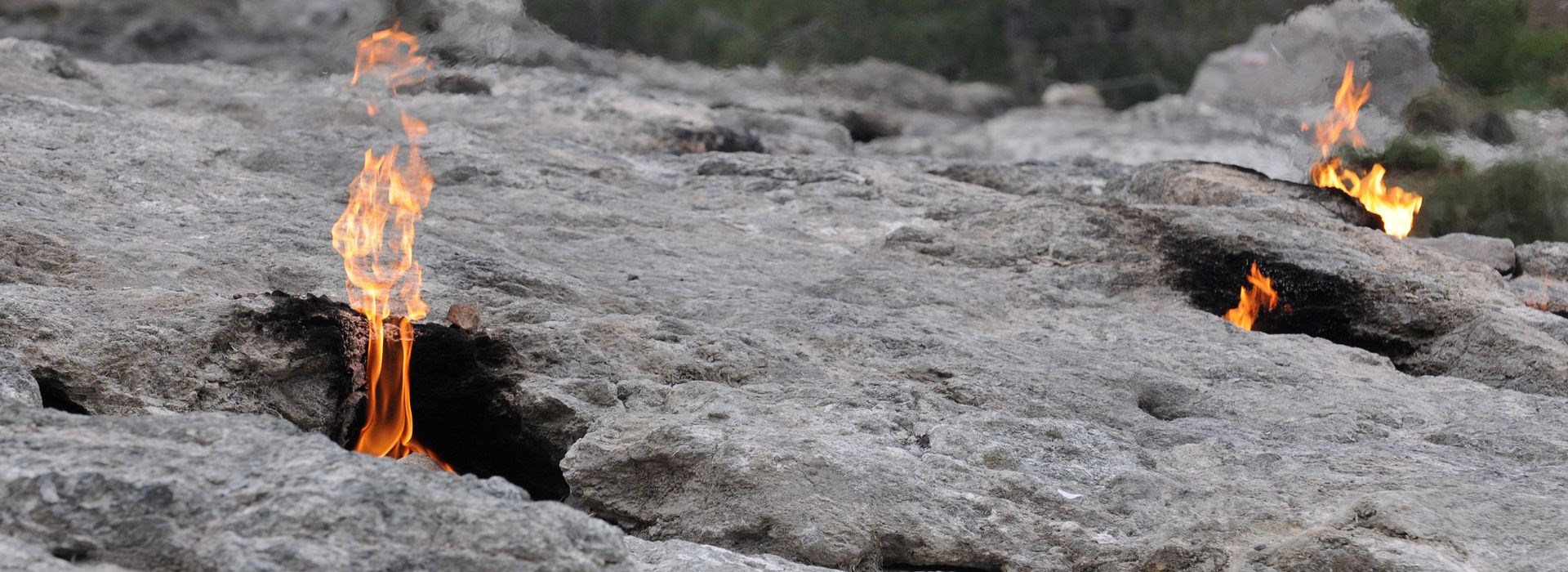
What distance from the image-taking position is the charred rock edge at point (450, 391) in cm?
448

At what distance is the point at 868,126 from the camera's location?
14.8m

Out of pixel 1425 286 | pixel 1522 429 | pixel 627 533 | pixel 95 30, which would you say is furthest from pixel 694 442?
pixel 95 30

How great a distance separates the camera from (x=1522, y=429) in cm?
479

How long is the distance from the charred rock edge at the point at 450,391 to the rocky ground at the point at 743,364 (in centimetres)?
1

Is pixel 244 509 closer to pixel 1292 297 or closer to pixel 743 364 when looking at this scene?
pixel 743 364

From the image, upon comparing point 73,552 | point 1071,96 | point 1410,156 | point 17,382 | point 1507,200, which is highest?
point 73,552

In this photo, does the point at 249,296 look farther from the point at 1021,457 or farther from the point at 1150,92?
the point at 1150,92

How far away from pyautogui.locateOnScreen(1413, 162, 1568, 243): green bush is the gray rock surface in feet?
29.2

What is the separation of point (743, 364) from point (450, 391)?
2.87 ft

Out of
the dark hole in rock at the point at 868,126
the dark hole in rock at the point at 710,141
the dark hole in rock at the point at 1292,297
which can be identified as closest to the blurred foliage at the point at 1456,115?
the dark hole in rock at the point at 868,126

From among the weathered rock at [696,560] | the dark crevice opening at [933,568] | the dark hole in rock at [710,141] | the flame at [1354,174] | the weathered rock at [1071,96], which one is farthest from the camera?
the weathered rock at [1071,96]

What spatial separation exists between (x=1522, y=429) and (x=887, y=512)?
2158mm

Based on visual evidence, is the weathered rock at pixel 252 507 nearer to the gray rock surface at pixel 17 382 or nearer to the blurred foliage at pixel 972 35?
the gray rock surface at pixel 17 382

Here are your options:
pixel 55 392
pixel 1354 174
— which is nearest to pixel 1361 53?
pixel 1354 174
